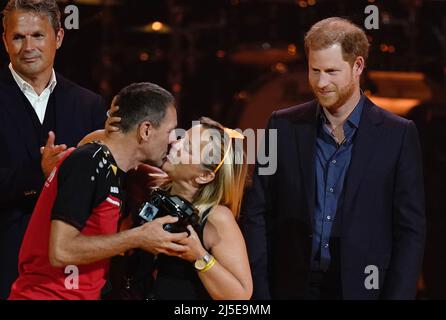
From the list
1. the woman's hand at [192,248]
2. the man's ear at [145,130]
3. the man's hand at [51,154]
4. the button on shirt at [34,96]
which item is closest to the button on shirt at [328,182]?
the woman's hand at [192,248]

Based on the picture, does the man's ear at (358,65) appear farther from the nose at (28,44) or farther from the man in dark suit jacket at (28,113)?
the nose at (28,44)

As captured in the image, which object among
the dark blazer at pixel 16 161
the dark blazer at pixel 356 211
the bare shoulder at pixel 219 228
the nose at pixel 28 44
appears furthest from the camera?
the nose at pixel 28 44

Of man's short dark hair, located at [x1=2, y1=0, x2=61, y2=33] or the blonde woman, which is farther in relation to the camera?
man's short dark hair, located at [x1=2, y1=0, x2=61, y2=33]

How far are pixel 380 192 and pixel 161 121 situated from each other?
74 centimetres

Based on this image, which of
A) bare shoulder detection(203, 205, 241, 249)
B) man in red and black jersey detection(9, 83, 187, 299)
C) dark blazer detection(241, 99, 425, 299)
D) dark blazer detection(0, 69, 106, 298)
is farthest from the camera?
dark blazer detection(0, 69, 106, 298)

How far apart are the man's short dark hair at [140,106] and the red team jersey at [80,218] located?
0.47ft

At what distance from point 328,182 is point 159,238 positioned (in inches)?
24.9

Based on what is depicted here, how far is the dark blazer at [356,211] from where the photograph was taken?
2.74 metres

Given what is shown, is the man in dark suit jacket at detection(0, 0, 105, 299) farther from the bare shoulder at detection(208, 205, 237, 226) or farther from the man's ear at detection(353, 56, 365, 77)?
the man's ear at detection(353, 56, 365, 77)

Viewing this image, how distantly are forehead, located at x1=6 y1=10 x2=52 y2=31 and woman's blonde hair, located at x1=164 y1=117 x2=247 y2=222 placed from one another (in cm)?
81

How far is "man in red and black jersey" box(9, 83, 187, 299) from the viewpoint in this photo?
Answer: 248cm

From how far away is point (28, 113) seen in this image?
3062mm

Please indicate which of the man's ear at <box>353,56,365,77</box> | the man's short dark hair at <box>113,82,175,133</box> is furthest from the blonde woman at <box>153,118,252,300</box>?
the man's ear at <box>353,56,365,77</box>

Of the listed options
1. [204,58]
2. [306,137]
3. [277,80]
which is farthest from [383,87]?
[306,137]
